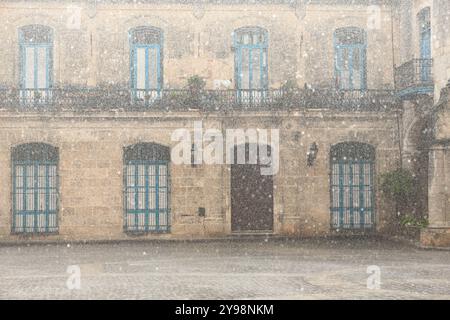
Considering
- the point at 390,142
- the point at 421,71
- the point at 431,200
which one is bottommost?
the point at 431,200

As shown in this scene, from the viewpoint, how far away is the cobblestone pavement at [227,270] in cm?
1084

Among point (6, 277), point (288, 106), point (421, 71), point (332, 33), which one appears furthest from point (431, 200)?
point (6, 277)

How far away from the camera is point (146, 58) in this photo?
23047mm

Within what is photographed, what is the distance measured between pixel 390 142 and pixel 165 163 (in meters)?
7.76

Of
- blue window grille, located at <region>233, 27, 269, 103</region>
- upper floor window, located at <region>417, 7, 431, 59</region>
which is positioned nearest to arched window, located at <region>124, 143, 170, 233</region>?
blue window grille, located at <region>233, 27, 269, 103</region>

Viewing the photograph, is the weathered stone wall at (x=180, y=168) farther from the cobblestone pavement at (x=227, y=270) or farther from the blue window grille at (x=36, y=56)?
the cobblestone pavement at (x=227, y=270)

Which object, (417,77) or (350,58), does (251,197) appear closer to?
Result: (350,58)

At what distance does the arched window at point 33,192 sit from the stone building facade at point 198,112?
1.5 inches

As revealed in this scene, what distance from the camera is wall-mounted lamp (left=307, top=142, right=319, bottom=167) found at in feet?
73.5

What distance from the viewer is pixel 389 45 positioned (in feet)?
77.0

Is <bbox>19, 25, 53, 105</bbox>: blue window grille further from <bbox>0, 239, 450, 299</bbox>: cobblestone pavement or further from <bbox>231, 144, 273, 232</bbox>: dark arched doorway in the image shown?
<bbox>231, 144, 273, 232</bbox>: dark arched doorway

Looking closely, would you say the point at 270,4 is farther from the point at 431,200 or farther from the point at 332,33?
the point at 431,200

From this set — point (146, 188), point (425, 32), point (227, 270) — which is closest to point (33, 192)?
point (146, 188)

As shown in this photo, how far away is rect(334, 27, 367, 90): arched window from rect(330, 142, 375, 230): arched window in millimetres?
2182
